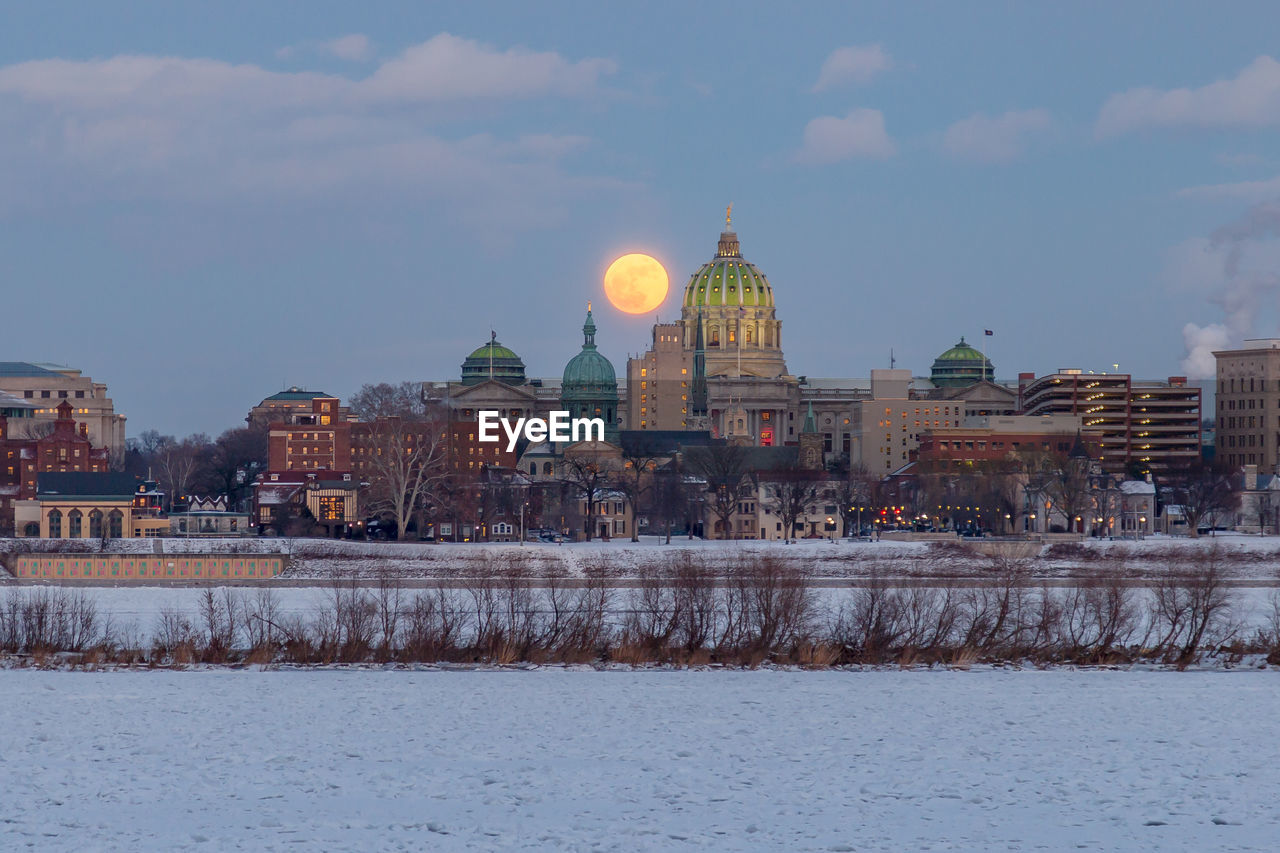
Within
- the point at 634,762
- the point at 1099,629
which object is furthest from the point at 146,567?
the point at 634,762

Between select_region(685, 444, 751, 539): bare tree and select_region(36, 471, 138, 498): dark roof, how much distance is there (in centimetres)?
3761

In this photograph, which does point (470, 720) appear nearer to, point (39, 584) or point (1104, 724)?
point (1104, 724)

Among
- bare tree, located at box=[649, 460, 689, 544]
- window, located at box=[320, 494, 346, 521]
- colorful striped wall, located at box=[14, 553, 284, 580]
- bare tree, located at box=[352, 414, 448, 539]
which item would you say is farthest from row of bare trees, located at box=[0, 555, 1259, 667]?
window, located at box=[320, 494, 346, 521]

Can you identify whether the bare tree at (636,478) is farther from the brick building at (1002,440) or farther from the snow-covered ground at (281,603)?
the snow-covered ground at (281,603)

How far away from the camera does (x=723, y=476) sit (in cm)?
14000

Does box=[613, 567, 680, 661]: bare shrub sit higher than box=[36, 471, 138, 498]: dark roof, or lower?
lower

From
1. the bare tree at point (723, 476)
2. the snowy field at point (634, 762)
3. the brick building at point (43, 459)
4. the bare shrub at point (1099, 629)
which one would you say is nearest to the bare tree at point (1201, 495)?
the bare tree at point (723, 476)

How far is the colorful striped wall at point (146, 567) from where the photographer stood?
3029 inches

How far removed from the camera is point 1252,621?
51219mm

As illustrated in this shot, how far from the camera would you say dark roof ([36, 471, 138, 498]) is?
11125 centimetres

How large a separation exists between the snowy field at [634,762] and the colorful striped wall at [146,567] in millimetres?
39831

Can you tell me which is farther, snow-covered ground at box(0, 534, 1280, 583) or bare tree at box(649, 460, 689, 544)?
bare tree at box(649, 460, 689, 544)

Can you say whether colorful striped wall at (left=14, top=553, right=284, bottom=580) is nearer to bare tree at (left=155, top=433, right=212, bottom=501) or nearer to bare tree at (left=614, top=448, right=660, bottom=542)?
bare tree at (left=614, top=448, right=660, bottom=542)

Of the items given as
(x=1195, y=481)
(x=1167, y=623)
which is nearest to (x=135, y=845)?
(x=1167, y=623)
